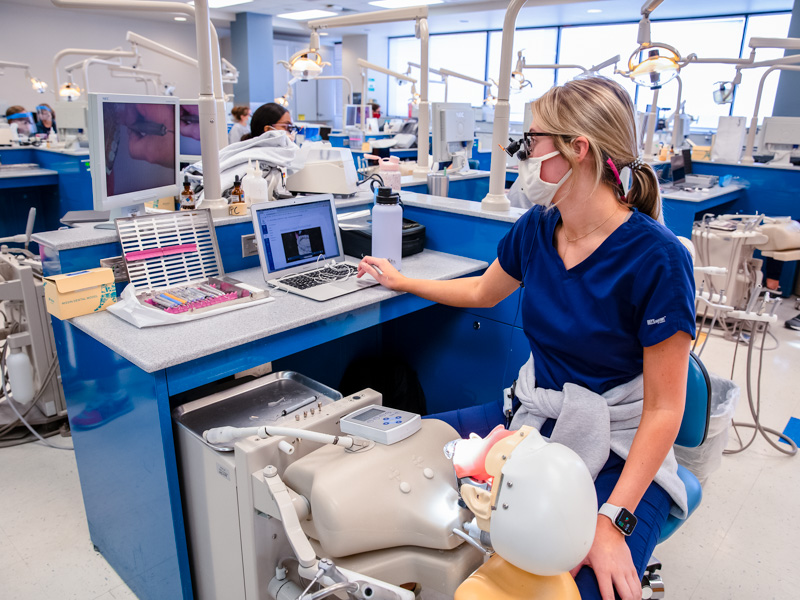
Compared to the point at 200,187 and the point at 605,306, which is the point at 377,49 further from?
the point at 605,306

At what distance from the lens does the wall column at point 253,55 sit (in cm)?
1056

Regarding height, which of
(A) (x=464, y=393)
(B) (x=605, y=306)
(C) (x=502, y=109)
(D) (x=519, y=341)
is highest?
(C) (x=502, y=109)

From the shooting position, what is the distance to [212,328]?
1458 mm

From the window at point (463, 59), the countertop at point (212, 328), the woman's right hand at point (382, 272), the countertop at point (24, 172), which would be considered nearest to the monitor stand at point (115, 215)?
the countertop at point (212, 328)

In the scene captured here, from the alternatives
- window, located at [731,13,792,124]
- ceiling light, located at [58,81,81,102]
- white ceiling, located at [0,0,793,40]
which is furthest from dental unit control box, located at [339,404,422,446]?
window, located at [731,13,792,124]

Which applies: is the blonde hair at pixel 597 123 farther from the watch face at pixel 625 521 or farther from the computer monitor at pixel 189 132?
the computer monitor at pixel 189 132

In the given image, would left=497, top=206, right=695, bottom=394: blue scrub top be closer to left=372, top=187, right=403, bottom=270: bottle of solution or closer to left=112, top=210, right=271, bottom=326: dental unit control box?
left=372, top=187, right=403, bottom=270: bottle of solution

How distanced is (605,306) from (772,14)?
952 cm

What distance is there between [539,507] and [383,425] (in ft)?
1.52

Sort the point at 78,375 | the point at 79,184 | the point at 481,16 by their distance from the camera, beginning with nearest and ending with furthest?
the point at 78,375
the point at 79,184
the point at 481,16

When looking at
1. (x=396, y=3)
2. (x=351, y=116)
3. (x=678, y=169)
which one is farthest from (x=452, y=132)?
(x=396, y=3)

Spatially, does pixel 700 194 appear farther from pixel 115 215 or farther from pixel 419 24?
pixel 115 215

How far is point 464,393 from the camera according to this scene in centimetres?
239

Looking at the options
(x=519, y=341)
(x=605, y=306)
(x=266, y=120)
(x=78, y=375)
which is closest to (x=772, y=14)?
(x=266, y=120)
